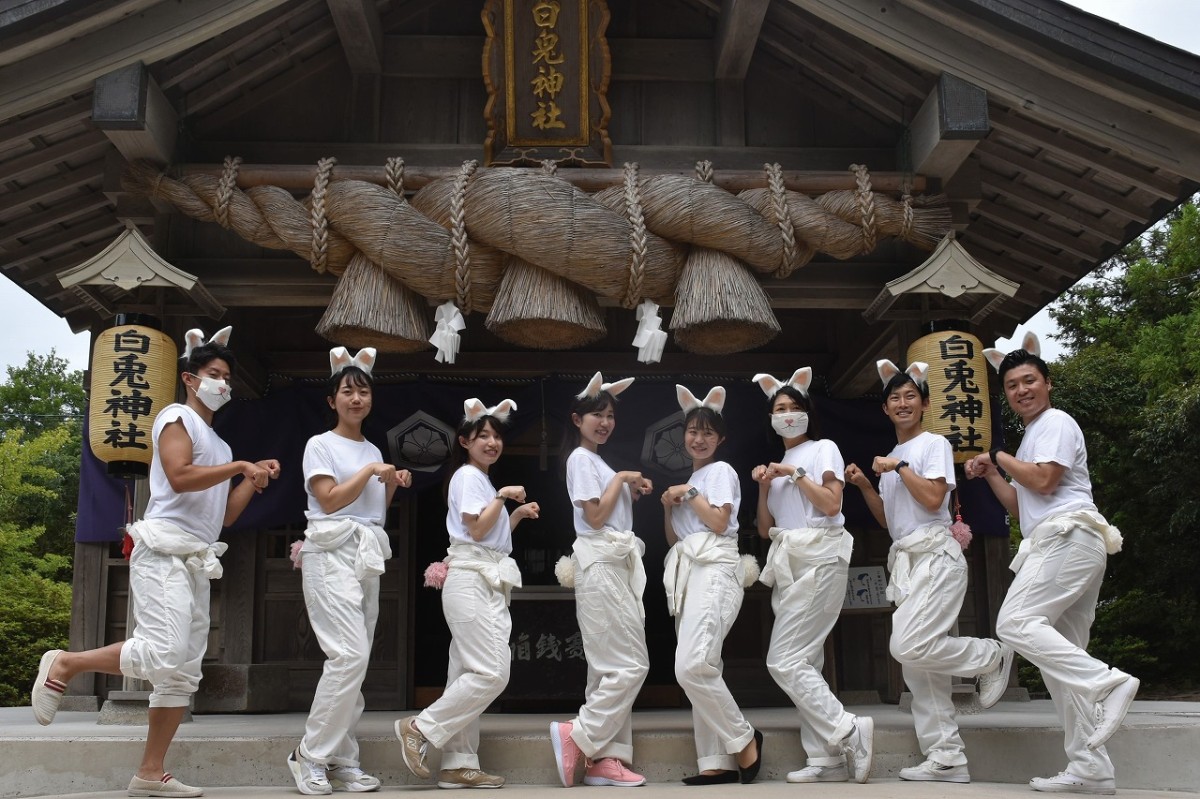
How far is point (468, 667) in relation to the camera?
16.5 feet

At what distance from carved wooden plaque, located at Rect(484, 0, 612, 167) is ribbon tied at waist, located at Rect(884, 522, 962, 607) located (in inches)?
128

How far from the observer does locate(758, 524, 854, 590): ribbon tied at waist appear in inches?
207

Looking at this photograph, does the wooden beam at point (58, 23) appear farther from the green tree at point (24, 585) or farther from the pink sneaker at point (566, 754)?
the green tree at point (24, 585)

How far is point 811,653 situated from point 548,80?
4.03 meters

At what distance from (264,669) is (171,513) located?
342 cm

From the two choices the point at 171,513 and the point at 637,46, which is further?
the point at 637,46

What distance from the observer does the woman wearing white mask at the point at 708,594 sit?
5059 millimetres

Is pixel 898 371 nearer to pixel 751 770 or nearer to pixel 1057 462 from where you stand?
pixel 1057 462

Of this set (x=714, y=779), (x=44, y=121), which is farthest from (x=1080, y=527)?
(x=44, y=121)

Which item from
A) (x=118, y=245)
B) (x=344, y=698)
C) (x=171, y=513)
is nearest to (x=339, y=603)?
(x=344, y=698)

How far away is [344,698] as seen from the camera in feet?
15.8

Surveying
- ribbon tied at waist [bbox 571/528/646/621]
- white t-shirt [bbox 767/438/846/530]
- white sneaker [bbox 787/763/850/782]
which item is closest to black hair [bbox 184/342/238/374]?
ribbon tied at waist [bbox 571/528/646/621]

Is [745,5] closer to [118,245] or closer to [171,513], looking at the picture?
[118,245]

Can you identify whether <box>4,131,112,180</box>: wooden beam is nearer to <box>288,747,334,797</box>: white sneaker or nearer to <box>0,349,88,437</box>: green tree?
<box>288,747,334,797</box>: white sneaker
